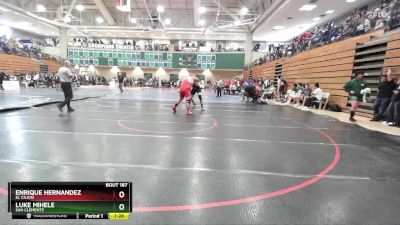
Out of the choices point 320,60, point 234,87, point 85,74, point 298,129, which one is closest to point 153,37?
point 85,74

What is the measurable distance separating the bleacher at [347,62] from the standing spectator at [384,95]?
604mm

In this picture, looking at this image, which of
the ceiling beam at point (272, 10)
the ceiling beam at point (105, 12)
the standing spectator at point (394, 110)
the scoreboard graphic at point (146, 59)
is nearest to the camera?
the standing spectator at point (394, 110)

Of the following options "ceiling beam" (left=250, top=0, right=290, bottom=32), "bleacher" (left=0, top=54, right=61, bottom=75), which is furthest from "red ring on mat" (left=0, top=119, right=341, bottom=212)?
"bleacher" (left=0, top=54, right=61, bottom=75)

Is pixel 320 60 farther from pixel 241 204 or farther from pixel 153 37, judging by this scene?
pixel 153 37

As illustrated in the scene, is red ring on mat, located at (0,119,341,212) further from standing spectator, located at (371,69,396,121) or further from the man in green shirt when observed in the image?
standing spectator, located at (371,69,396,121)

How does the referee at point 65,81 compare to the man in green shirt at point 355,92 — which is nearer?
the referee at point 65,81

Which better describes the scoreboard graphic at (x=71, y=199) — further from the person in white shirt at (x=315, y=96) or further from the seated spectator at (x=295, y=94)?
the seated spectator at (x=295, y=94)

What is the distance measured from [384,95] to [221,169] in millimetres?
7220

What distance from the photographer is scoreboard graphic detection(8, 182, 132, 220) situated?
1.53 meters

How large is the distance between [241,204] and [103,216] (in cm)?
130

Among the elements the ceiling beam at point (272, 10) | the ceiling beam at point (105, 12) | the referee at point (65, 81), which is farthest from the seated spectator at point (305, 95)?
the ceiling beam at point (105, 12)

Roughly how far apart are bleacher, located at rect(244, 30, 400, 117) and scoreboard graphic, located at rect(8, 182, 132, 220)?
953 cm

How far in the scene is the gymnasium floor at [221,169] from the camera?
224cm

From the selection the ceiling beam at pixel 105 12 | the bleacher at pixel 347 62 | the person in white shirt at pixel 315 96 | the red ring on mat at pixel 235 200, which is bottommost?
the red ring on mat at pixel 235 200
